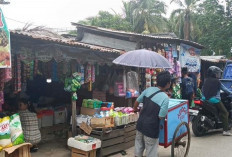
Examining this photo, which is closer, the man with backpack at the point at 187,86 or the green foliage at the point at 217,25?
the man with backpack at the point at 187,86

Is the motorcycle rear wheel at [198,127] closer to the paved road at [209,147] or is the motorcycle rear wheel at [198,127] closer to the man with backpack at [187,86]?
the paved road at [209,147]

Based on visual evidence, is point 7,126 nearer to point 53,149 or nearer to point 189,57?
point 53,149

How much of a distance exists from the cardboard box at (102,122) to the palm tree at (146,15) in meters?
22.3

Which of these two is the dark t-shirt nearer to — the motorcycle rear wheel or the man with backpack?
the motorcycle rear wheel

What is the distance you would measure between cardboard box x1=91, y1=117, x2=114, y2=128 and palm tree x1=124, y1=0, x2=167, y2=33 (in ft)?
73.1

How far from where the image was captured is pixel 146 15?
28250 millimetres

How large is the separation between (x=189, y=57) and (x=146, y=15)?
1743 centimetres

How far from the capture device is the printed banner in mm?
11320

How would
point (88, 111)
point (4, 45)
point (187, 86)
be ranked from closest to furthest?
point (4, 45) < point (88, 111) < point (187, 86)

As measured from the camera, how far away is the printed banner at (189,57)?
37.1 feet

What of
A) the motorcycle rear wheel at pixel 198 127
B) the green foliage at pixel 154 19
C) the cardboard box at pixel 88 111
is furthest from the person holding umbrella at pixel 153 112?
the green foliage at pixel 154 19

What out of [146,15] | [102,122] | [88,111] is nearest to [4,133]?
[102,122]

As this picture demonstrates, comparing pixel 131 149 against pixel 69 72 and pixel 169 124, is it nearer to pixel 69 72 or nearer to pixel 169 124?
pixel 169 124

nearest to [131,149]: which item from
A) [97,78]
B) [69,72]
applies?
[69,72]
